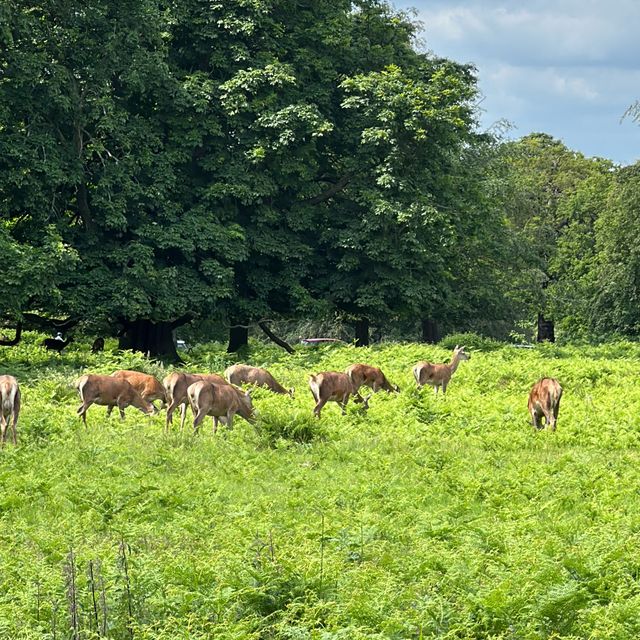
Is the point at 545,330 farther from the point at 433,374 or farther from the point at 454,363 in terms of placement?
the point at 433,374

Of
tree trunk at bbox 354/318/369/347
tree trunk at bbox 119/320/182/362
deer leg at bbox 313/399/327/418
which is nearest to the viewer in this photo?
deer leg at bbox 313/399/327/418

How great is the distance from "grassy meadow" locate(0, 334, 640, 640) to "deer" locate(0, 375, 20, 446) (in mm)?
548

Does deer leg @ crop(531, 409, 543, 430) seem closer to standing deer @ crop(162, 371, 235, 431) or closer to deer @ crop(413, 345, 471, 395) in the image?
deer @ crop(413, 345, 471, 395)

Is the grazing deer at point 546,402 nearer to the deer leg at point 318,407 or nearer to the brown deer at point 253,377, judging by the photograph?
the deer leg at point 318,407

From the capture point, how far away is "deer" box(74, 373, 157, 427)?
60.5 feet

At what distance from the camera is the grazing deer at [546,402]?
18.7m

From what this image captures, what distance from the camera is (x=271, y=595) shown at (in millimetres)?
8656

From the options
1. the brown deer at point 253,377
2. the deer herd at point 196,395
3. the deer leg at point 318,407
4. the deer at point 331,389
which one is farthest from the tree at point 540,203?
the deer leg at point 318,407

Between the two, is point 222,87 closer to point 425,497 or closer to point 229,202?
point 229,202

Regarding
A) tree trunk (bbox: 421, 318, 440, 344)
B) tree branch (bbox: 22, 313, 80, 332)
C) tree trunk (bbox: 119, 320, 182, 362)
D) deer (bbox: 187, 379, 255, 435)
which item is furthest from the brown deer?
tree trunk (bbox: 421, 318, 440, 344)

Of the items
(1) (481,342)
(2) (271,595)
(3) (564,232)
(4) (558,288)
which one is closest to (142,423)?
(2) (271,595)

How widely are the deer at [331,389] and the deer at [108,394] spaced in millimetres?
3034

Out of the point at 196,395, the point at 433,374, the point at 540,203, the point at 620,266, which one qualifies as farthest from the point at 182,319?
the point at 540,203

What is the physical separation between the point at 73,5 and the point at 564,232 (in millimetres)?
32636
